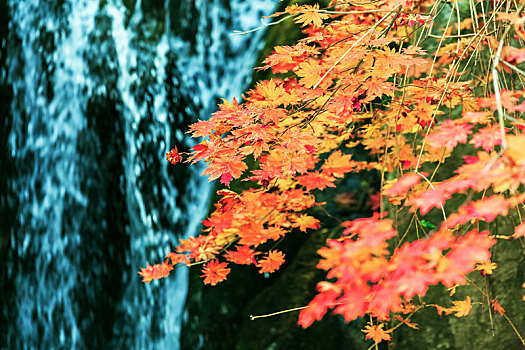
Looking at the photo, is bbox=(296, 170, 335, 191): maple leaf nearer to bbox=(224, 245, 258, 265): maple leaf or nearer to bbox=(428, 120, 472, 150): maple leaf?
bbox=(224, 245, 258, 265): maple leaf

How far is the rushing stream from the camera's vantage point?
4.29m

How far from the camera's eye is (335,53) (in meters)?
2.08

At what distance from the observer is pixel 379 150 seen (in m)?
2.99

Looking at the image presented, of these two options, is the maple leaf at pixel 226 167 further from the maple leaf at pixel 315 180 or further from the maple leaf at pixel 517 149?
the maple leaf at pixel 517 149

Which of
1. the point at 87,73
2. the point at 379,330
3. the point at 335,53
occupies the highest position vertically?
the point at 335,53

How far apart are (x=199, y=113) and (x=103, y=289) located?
208 cm

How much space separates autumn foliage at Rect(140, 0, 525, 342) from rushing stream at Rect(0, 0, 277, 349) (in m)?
1.41

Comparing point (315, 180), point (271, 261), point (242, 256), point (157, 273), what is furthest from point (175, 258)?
point (315, 180)

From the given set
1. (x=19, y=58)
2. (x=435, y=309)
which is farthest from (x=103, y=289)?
(x=435, y=309)

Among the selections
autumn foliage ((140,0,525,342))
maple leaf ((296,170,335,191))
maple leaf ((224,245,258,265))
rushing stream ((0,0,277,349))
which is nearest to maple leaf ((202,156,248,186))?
autumn foliage ((140,0,525,342))

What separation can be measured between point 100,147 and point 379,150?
9.90 feet

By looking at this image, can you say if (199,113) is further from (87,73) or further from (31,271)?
(31,271)

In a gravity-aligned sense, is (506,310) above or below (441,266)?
below

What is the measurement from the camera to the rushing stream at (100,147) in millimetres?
4285
